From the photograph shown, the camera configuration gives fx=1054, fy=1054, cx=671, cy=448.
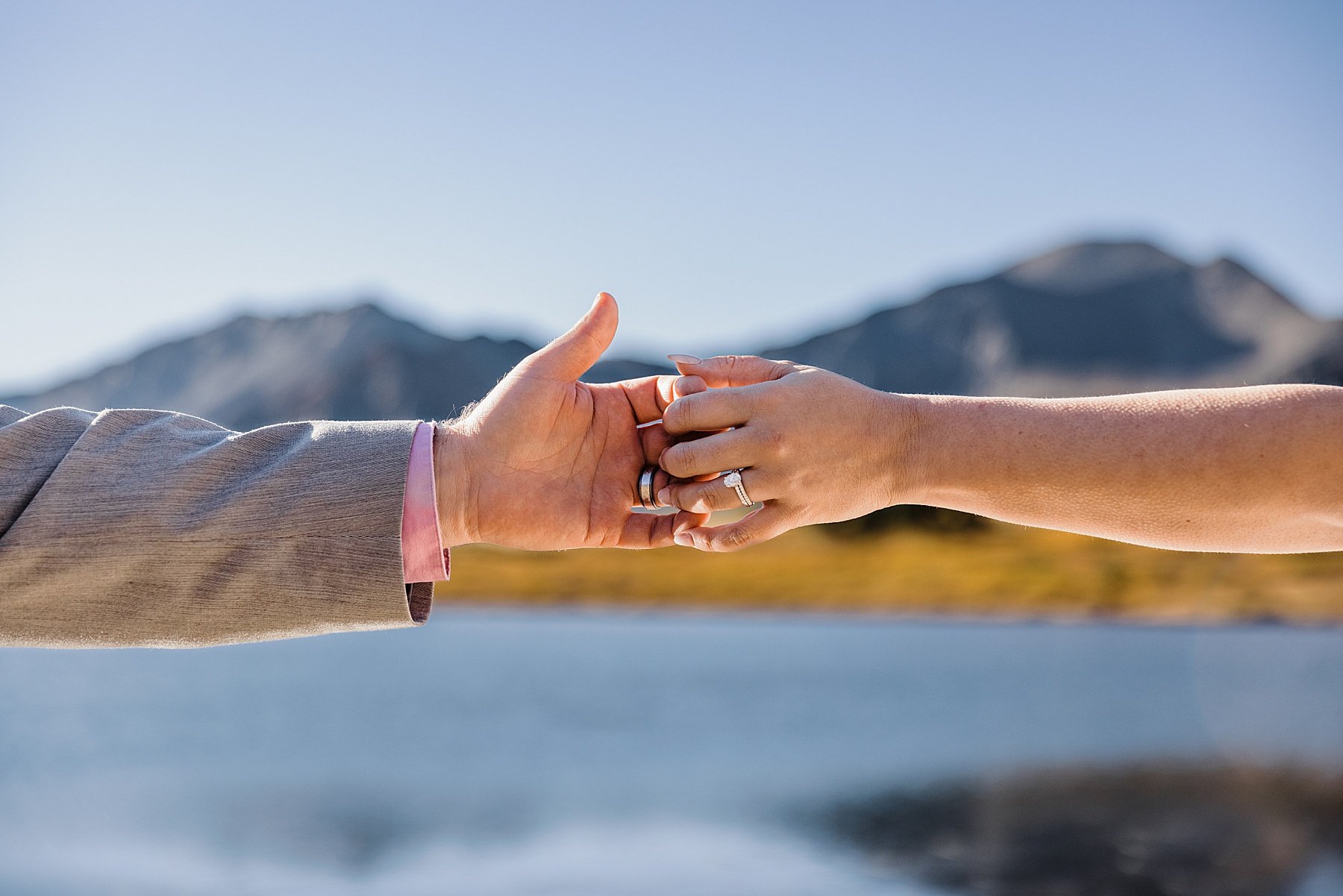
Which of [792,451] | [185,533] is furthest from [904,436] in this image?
[185,533]

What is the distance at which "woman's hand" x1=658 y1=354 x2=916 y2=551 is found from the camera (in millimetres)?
2637

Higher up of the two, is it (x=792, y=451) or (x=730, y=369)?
(x=730, y=369)

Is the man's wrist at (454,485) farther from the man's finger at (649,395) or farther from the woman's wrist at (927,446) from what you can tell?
the woman's wrist at (927,446)

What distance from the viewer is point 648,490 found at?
9.59ft

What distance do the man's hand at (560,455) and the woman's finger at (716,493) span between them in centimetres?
7

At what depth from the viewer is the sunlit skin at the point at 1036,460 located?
93.4 inches

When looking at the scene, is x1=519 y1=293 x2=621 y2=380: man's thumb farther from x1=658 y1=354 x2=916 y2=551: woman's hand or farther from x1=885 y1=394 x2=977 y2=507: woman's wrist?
x1=885 y1=394 x2=977 y2=507: woman's wrist

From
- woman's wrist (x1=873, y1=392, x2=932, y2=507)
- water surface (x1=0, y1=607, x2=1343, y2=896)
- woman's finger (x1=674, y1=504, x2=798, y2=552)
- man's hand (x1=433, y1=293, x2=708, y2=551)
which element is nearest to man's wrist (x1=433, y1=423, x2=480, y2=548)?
man's hand (x1=433, y1=293, x2=708, y2=551)

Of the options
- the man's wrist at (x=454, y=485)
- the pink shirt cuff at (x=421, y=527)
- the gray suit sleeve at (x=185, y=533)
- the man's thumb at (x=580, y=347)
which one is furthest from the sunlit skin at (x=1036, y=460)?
the gray suit sleeve at (x=185, y=533)

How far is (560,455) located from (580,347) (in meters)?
0.29

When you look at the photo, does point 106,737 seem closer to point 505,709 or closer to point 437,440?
point 505,709

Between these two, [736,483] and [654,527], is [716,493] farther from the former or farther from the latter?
[654,527]

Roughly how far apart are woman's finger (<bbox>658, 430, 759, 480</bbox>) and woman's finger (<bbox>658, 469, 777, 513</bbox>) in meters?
0.04

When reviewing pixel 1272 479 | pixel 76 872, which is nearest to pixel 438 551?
pixel 1272 479
